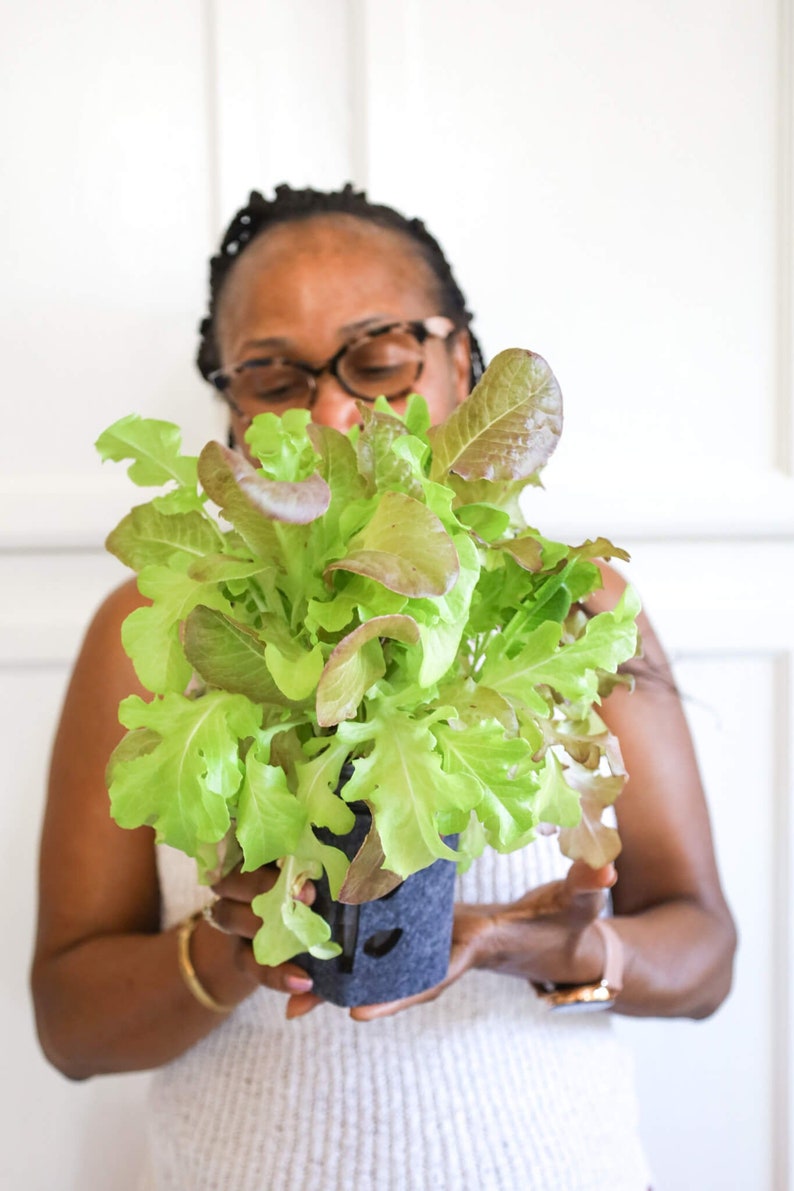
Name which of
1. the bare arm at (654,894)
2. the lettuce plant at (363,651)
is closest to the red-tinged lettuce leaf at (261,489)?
the lettuce plant at (363,651)

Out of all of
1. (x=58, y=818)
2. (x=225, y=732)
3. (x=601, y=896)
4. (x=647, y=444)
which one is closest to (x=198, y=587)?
(x=225, y=732)

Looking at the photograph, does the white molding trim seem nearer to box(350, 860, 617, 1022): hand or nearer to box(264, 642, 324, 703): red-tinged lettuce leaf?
box(350, 860, 617, 1022): hand

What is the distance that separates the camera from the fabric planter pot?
0.40 m

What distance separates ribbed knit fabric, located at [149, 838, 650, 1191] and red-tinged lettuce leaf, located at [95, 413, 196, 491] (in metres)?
0.42

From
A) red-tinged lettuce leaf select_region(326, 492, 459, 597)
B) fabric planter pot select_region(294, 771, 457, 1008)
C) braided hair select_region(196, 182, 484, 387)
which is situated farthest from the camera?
braided hair select_region(196, 182, 484, 387)

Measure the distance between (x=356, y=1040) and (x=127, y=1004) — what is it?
0.16 meters

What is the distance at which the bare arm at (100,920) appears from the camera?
646mm

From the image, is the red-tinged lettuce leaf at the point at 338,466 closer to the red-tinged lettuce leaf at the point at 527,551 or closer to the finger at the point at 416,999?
the red-tinged lettuce leaf at the point at 527,551

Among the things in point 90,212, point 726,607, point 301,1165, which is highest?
point 90,212

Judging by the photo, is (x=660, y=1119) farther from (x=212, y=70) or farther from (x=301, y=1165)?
(x=212, y=70)

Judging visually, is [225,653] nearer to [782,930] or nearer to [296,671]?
[296,671]

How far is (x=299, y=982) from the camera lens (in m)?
0.45

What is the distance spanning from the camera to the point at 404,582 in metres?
0.30

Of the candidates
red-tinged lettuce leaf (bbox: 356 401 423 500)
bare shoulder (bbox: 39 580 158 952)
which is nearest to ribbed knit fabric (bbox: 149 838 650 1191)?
bare shoulder (bbox: 39 580 158 952)
